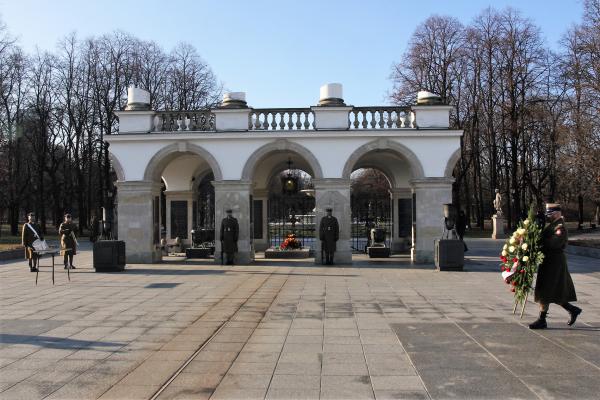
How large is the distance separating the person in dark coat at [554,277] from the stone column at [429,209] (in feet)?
33.0

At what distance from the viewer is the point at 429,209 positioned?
1817 cm

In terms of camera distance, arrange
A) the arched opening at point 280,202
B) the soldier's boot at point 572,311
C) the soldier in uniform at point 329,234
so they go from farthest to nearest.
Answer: the arched opening at point 280,202 → the soldier in uniform at point 329,234 → the soldier's boot at point 572,311

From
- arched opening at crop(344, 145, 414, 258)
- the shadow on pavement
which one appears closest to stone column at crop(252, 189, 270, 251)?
arched opening at crop(344, 145, 414, 258)

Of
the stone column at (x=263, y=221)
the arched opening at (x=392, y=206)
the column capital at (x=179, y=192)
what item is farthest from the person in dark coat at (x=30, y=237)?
the arched opening at (x=392, y=206)

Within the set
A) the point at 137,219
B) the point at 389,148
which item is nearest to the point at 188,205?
the point at 137,219

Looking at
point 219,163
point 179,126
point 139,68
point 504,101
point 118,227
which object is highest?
point 139,68

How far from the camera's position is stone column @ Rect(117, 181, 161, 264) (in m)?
18.9

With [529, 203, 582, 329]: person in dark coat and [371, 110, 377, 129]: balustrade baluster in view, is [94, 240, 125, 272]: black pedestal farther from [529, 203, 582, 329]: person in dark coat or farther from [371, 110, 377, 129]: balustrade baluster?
[529, 203, 582, 329]: person in dark coat

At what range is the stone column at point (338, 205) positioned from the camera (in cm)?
1820

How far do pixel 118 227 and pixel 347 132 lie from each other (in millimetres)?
8506

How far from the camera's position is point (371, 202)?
75.5 feet

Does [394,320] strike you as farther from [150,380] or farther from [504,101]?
[504,101]

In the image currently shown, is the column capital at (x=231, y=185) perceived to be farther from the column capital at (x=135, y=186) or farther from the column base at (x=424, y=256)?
the column base at (x=424, y=256)

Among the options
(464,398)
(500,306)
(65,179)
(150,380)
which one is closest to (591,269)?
(500,306)
